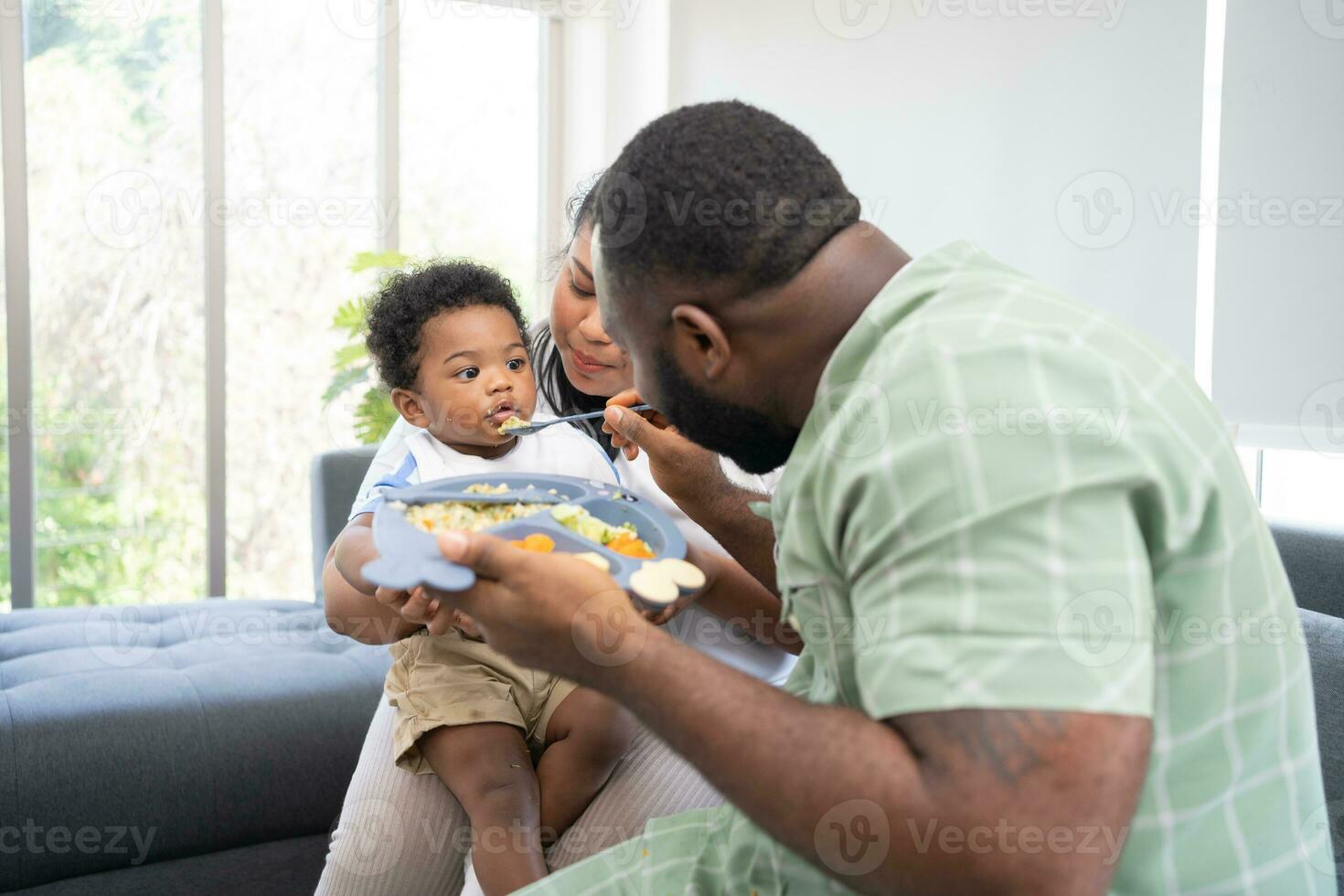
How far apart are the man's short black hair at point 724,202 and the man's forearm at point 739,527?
22.1 inches

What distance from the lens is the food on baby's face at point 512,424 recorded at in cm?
176

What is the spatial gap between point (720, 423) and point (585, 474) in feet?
2.80

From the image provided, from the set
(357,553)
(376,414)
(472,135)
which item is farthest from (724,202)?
(472,135)

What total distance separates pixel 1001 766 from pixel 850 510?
0.72 ft

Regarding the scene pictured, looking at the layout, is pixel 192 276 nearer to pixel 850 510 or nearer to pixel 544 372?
pixel 544 372

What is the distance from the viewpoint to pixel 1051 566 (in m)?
0.74

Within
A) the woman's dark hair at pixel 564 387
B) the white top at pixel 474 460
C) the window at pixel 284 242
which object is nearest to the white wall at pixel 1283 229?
the woman's dark hair at pixel 564 387

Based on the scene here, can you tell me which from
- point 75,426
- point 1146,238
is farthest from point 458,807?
point 75,426

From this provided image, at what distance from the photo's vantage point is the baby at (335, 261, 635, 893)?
59.3 inches

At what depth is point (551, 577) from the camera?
3.00 ft

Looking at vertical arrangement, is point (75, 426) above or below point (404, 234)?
below

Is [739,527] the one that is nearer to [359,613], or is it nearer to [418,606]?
[418,606]

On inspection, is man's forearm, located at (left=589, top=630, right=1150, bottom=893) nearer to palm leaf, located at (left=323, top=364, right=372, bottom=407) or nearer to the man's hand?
the man's hand

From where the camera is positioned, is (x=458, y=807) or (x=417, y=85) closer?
(x=458, y=807)
